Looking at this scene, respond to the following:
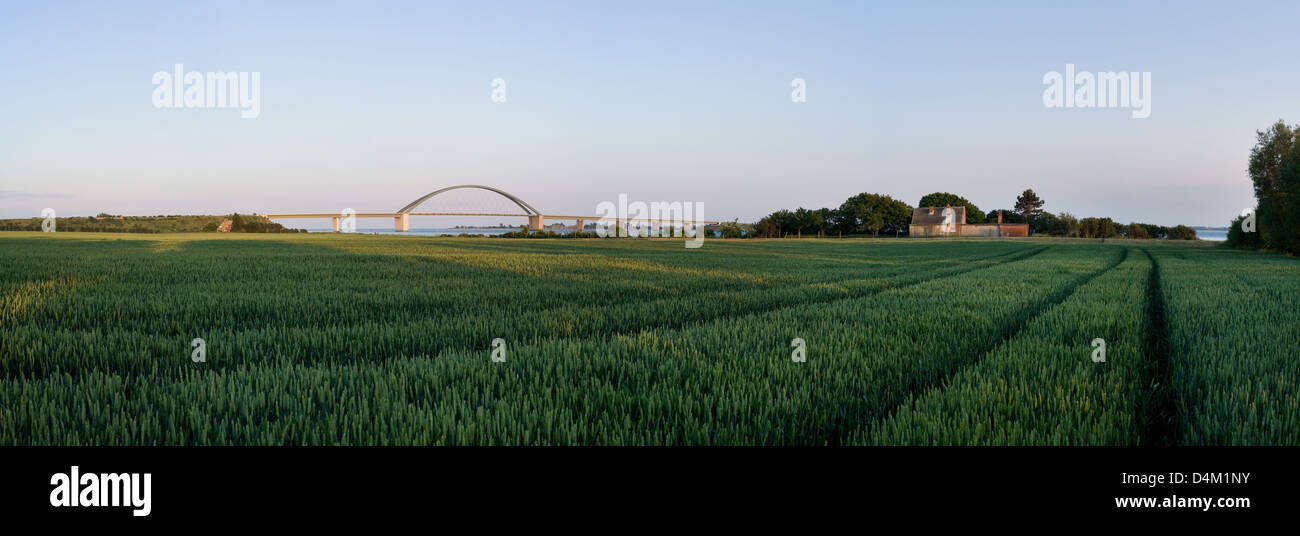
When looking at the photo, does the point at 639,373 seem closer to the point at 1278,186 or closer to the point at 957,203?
the point at 1278,186

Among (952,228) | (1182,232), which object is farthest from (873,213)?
(1182,232)

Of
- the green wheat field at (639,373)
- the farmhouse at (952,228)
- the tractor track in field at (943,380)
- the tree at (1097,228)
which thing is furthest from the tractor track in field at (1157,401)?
the tree at (1097,228)

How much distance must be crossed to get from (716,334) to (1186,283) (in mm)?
13968

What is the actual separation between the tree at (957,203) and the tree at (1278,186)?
104078 mm

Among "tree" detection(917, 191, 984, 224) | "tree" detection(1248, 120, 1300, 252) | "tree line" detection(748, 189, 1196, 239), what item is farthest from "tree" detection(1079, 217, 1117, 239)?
"tree" detection(1248, 120, 1300, 252)

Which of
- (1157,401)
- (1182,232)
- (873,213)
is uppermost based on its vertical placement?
(873,213)

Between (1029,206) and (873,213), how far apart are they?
55.6 m

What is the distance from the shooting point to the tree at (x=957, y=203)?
15050 centimetres

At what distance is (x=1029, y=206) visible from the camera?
148 meters

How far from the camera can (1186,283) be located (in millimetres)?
13320

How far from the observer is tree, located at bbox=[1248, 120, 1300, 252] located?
32.5m
